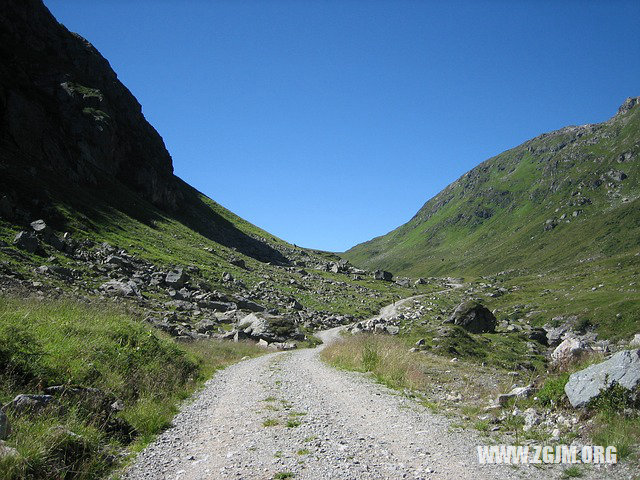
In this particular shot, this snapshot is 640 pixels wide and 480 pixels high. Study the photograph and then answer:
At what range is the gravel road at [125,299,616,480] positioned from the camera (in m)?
7.44

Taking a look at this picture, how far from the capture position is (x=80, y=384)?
10.4 metres

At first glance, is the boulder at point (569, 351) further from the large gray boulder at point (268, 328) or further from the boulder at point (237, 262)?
the boulder at point (237, 262)

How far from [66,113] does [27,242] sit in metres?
61.9

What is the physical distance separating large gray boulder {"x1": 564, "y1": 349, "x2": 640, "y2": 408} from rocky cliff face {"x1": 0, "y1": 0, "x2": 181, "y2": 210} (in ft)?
229

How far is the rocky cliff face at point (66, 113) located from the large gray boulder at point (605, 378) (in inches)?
2743

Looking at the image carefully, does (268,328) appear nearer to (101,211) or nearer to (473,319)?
(473,319)

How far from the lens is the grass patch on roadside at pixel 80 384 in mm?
7324

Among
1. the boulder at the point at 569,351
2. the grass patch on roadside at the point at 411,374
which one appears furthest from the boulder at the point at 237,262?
the boulder at the point at 569,351

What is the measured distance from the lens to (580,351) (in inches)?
485

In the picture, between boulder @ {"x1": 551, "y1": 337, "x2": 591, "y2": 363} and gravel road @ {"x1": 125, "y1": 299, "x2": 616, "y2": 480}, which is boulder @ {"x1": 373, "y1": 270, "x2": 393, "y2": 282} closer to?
gravel road @ {"x1": 125, "y1": 299, "x2": 616, "y2": 480}

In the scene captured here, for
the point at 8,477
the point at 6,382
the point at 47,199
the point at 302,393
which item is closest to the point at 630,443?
the point at 302,393

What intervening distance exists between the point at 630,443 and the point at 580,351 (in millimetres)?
5321

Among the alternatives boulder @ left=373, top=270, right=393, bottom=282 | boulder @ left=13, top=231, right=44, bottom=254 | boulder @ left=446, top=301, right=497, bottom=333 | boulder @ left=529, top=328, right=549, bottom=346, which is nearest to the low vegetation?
boulder @ left=446, top=301, right=497, bottom=333

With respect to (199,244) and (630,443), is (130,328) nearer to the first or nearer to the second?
(630,443)
